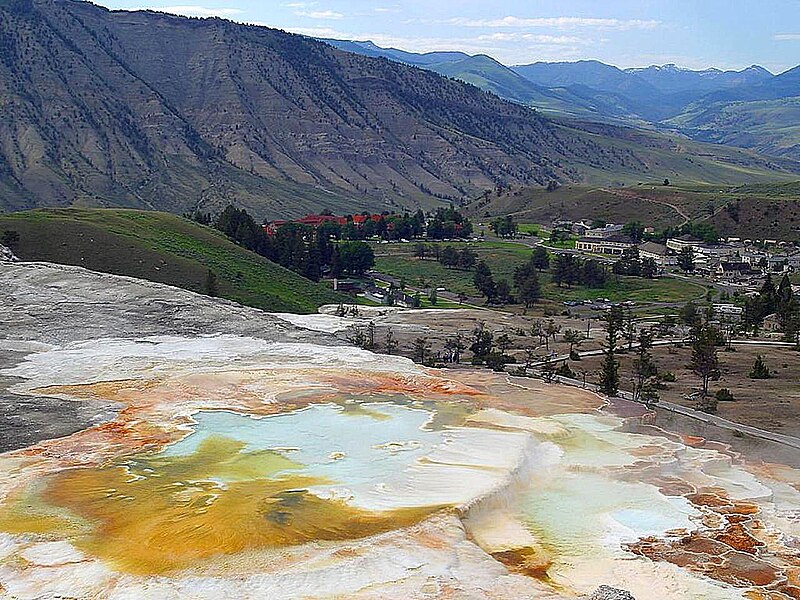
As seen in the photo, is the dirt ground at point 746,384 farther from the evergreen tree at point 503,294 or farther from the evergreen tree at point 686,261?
the evergreen tree at point 686,261

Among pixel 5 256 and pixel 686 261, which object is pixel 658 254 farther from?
pixel 5 256

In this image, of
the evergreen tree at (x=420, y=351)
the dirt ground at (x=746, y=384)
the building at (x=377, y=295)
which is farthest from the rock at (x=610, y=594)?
the building at (x=377, y=295)

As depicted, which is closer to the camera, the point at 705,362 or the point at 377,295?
the point at 705,362

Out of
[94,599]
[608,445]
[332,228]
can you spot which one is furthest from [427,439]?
[332,228]

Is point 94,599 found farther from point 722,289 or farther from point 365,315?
point 722,289

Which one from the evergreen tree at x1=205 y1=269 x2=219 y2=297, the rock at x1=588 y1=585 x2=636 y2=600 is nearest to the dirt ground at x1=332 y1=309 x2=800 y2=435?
the evergreen tree at x1=205 y1=269 x2=219 y2=297

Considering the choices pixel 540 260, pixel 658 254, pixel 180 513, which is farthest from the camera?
pixel 658 254

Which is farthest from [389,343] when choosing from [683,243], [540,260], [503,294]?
[683,243]
